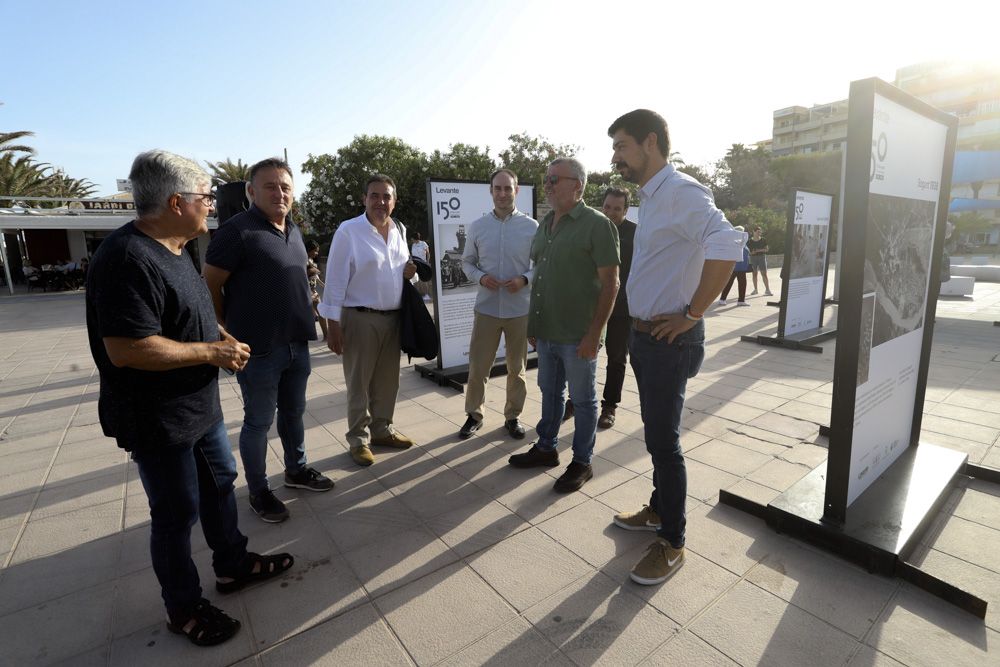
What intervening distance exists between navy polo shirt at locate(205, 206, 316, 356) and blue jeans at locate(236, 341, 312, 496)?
3.9 inches

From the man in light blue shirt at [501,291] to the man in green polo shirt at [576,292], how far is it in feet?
2.25

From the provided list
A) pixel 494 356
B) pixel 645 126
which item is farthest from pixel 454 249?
pixel 645 126

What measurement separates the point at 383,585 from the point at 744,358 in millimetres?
5678

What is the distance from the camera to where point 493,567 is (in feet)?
8.09

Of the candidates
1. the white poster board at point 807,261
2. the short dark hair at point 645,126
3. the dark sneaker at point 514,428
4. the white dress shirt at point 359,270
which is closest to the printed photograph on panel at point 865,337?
the short dark hair at point 645,126

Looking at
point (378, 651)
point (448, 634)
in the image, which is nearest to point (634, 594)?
point (448, 634)

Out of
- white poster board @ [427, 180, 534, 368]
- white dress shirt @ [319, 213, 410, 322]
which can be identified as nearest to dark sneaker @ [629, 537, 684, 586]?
white dress shirt @ [319, 213, 410, 322]

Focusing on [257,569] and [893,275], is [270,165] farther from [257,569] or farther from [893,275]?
[893,275]

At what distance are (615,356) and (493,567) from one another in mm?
2377

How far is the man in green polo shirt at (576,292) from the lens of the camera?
119 inches

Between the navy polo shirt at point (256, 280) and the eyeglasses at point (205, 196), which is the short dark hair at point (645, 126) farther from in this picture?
the navy polo shirt at point (256, 280)

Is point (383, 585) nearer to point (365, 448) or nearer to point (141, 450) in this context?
point (141, 450)

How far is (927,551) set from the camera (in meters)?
2.50

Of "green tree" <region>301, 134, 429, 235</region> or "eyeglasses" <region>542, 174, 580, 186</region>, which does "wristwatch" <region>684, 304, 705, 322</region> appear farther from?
"green tree" <region>301, 134, 429, 235</region>
